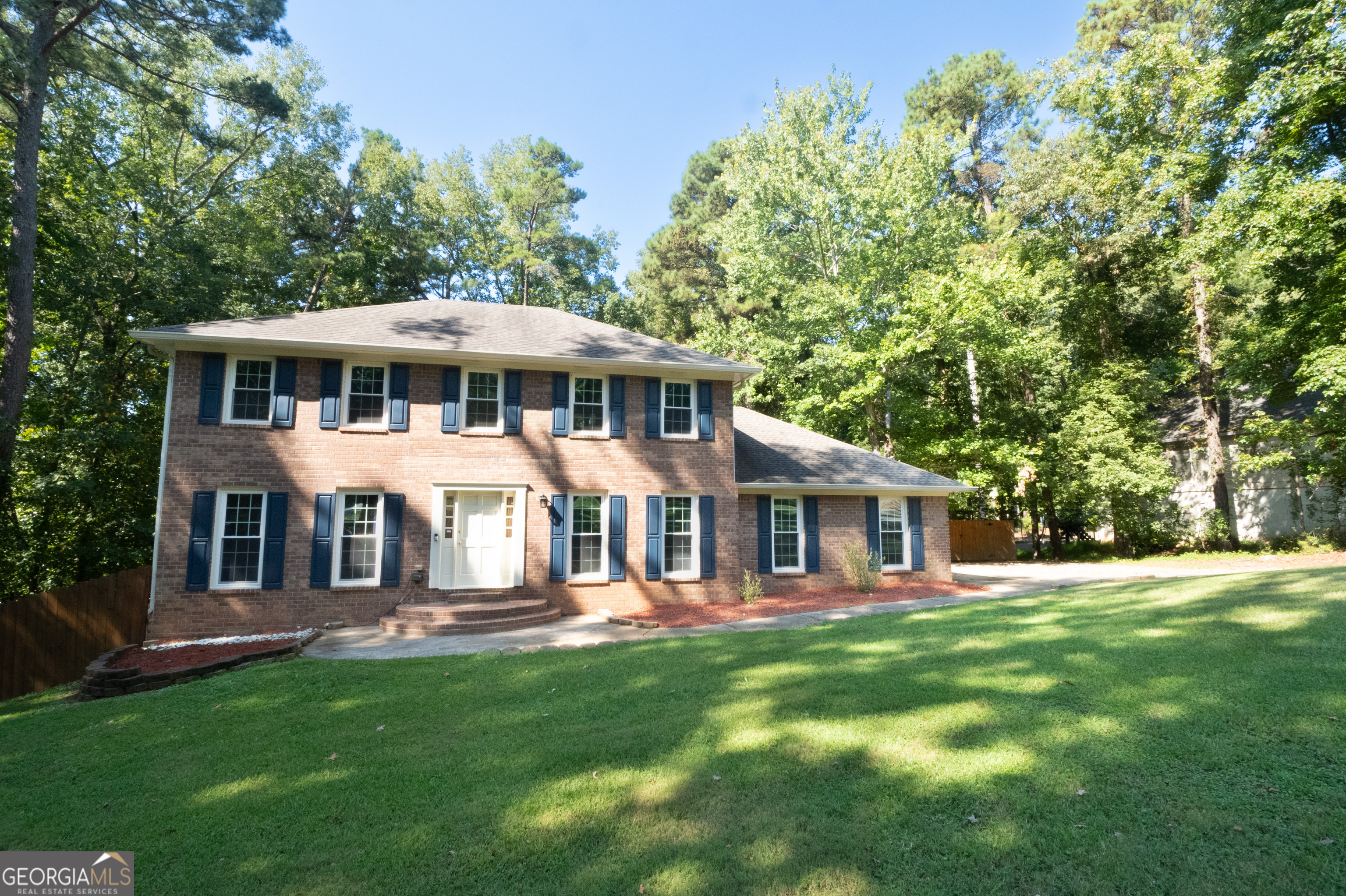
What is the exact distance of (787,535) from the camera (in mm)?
15016

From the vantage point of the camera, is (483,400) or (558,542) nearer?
(558,542)

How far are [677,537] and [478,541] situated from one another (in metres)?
4.15

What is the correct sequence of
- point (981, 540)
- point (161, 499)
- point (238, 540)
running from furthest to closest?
point (981, 540), point (238, 540), point (161, 499)

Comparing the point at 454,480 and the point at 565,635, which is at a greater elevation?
the point at 454,480

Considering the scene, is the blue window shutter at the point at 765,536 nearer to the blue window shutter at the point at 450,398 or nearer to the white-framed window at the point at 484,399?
the white-framed window at the point at 484,399

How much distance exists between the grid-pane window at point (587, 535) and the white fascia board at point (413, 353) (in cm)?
285

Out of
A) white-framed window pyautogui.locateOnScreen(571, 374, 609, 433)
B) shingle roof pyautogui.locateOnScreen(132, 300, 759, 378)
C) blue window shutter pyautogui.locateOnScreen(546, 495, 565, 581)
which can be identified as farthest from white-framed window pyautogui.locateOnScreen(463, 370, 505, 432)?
blue window shutter pyautogui.locateOnScreen(546, 495, 565, 581)

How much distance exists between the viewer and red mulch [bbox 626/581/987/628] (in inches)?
449

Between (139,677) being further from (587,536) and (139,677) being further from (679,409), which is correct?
(679,409)

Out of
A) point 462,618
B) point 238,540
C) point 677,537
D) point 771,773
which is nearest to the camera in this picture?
point 771,773

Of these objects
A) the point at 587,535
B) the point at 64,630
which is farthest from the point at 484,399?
the point at 64,630

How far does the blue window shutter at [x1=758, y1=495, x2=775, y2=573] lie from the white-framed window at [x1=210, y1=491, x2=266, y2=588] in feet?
32.9

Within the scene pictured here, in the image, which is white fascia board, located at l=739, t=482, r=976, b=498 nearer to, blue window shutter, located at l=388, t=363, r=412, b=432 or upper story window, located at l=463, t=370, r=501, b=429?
upper story window, located at l=463, t=370, r=501, b=429

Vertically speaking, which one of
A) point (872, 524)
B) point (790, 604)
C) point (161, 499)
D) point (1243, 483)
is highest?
point (1243, 483)
